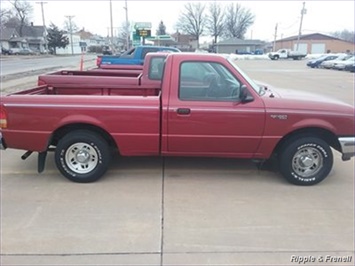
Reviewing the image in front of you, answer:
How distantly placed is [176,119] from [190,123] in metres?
0.19

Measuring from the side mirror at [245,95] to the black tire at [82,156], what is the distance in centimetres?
190

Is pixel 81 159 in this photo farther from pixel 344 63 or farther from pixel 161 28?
pixel 161 28

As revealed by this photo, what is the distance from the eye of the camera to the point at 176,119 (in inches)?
186

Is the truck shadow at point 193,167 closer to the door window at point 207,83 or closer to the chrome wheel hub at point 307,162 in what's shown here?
the chrome wheel hub at point 307,162

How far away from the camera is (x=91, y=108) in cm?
471

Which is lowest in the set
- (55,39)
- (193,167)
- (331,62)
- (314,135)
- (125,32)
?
(331,62)

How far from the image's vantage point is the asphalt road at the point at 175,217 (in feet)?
10.9

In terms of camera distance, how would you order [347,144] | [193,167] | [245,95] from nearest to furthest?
[245,95]
[347,144]
[193,167]

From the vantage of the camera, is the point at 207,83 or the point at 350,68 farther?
the point at 350,68

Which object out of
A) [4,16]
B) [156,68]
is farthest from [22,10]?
[156,68]

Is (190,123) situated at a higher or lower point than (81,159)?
higher

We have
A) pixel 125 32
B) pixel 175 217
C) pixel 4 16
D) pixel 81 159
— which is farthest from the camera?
pixel 4 16

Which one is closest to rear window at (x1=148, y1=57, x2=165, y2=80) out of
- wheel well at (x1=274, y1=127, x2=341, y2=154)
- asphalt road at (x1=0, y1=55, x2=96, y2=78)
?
wheel well at (x1=274, y1=127, x2=341, y2=154)

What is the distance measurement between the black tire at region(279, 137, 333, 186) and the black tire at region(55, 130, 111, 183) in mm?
2394
